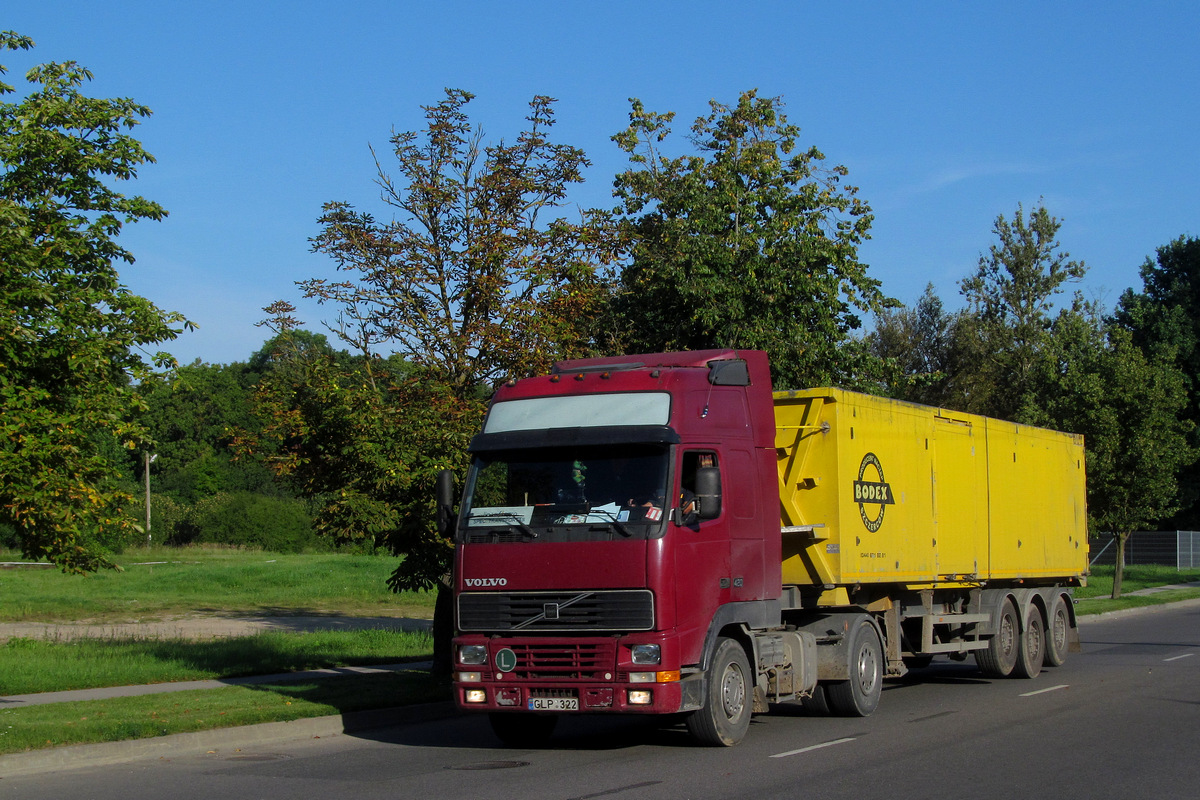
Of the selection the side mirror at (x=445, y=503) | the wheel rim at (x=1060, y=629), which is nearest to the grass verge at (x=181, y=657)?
the side mirror at (x=445, y=503)

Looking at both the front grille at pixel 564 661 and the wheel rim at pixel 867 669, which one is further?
the wheel rim at pixel 867 669

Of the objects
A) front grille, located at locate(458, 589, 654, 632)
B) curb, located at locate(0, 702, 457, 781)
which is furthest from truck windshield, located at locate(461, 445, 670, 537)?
curb, located at locate(0, 702, 457, 781)

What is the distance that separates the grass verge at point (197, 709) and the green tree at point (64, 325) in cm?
158

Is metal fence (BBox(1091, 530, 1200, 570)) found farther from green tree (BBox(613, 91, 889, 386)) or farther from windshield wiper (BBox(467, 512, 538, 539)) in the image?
windshield wiper (BBox(467, 512, 538, 539))

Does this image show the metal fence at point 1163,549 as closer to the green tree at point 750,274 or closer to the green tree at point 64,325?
the green tree at point 750,274

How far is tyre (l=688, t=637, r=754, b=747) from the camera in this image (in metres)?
10.7

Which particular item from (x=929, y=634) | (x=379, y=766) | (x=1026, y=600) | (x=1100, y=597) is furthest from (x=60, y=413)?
(x=1100, y=597)

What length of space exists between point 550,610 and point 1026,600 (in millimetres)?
9792

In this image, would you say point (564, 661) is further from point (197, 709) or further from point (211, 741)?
point (197, 709)

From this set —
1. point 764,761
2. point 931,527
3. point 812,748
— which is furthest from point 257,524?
point 764,761

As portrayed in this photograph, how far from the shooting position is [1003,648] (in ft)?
55.6

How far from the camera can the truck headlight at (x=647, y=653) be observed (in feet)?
32.9

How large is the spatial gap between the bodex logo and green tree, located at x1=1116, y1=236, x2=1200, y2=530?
5989 cm

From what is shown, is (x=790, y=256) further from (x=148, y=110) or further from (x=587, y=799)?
(x=587, y=799)
